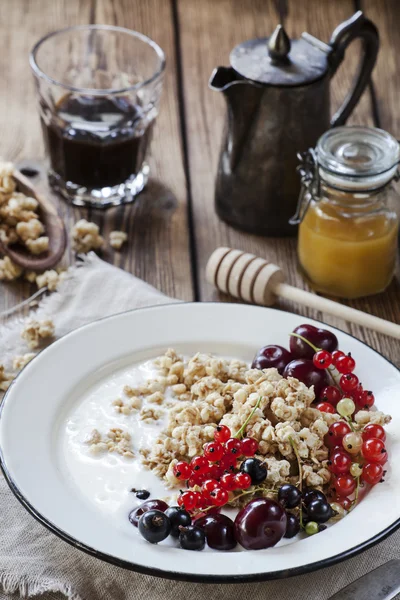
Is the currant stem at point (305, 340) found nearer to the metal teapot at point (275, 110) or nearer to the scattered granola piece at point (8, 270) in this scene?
the metal teapot at point (275, 110)

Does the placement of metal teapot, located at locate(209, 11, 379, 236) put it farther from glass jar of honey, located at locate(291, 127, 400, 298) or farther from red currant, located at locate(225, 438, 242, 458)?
red currant, located at locate(225, 438, 242, 458)

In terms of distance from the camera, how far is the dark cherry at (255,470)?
1.06 metres

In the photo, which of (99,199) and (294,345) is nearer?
(294,345)

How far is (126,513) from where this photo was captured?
1.08 meters

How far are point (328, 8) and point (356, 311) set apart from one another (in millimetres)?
1148

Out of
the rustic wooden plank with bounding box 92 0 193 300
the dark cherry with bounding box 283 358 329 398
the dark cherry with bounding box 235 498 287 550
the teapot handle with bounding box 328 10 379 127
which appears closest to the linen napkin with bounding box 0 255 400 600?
the dark cherry with bounding box 235 498 287 550

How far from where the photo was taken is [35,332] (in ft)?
4.74

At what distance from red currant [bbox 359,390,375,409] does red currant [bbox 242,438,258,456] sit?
205 mm

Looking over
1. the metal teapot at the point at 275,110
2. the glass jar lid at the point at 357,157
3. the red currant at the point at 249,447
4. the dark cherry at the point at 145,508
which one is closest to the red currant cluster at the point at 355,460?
the red currant at the point at 249,447

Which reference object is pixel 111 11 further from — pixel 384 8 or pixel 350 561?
pixel 350 561

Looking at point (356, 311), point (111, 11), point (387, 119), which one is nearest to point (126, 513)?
point (356, 311)

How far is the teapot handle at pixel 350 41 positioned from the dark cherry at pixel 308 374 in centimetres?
60

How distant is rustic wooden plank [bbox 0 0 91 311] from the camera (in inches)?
69.3

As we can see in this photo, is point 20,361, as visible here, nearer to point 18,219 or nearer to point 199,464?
point 18,219
